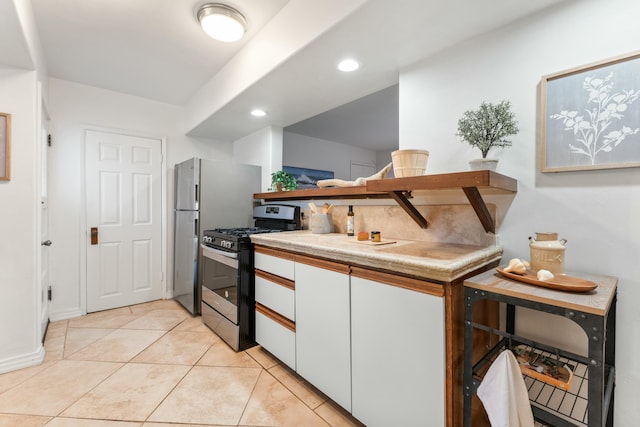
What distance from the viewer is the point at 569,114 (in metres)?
1.33

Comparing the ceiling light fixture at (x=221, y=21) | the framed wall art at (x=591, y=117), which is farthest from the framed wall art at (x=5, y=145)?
the framed wall art at (x=591, y=117)

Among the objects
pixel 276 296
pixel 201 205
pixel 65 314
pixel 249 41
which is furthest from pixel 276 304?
pixel 65 314

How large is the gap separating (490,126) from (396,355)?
3.91 ft

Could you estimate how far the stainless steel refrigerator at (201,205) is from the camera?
2.96m

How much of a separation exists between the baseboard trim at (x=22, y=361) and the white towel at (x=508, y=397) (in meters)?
2.87

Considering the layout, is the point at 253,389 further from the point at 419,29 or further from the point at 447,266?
the point at 419,29

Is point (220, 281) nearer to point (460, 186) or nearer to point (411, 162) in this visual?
point (411, 162)

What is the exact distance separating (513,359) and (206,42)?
2.76 meters

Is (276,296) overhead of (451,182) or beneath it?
beneath

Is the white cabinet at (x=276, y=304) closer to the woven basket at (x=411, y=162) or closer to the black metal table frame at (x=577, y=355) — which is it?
the woven basket at (x=411, y=162)

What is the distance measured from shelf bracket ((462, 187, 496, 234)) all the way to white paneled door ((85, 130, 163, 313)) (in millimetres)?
3439

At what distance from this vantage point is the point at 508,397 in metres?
1.02

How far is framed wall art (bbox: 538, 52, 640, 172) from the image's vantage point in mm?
1184

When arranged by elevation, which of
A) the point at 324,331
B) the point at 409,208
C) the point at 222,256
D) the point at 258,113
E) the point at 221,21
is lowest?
the point at 324,331
